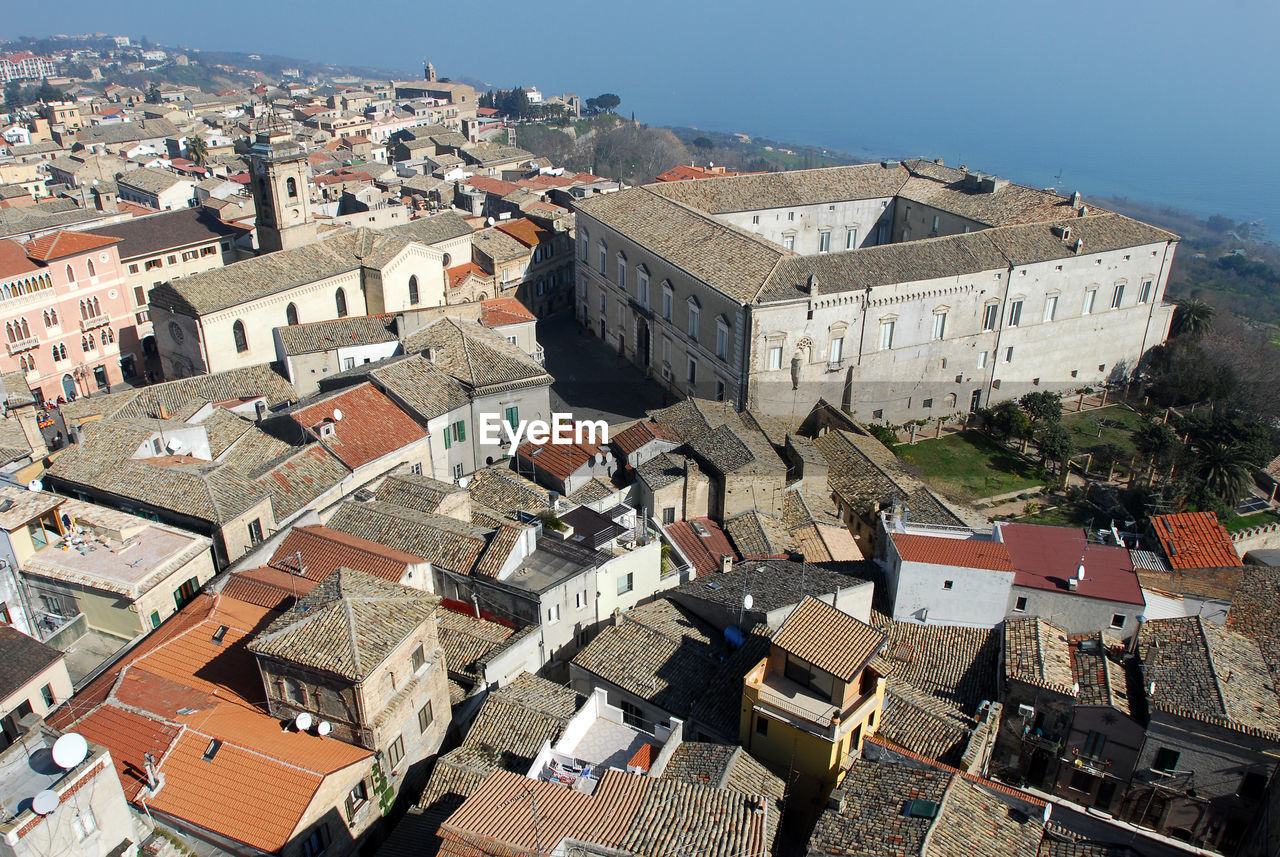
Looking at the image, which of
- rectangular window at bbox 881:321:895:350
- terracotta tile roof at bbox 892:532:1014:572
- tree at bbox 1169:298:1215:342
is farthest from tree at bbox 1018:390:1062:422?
terracotta tile roof at bbox 892:532:1014:572

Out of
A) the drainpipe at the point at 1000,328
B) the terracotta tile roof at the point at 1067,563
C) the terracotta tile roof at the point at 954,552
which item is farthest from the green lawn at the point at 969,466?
the terracotta tile roof at the point at 954,552

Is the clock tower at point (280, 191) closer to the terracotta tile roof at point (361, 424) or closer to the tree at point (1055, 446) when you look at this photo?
the terracotta tile roof at point (361, 424)

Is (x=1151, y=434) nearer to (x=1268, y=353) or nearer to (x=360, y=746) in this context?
(x=1268, y=353)

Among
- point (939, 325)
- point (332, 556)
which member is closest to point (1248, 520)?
point (939, 325)

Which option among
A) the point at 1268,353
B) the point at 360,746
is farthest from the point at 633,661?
the point at 1268,353

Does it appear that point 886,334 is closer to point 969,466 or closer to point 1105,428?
point 969,466

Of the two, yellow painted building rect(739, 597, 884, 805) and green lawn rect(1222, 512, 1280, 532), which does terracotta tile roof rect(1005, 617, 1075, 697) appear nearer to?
yellow painted building rect(739, 597, 884, 805)
